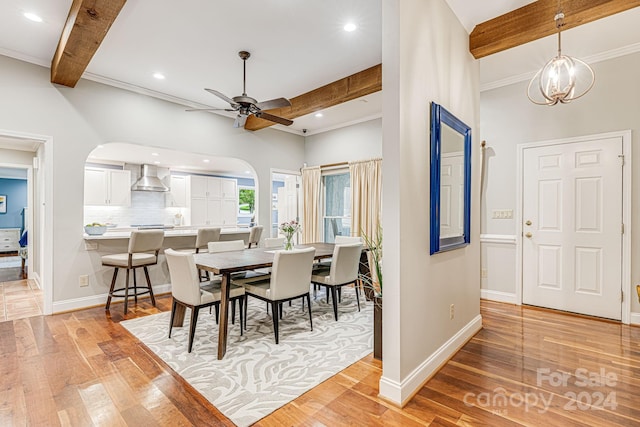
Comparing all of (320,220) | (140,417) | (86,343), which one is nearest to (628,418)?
(140,417)

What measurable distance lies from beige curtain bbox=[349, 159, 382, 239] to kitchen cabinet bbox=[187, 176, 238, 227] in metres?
4.89

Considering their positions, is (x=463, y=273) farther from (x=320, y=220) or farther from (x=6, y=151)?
(x=6, y=151)

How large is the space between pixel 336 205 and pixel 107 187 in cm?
542

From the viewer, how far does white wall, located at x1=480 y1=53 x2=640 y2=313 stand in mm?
3242

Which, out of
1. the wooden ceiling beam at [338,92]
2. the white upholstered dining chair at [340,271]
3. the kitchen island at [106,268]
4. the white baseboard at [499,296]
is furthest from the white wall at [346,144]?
the kitchen island at [106,268]

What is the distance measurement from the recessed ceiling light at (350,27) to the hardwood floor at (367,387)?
114 inches

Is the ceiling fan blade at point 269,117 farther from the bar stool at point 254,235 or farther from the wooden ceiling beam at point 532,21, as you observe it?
the wooden ceiling beam at point 532,21

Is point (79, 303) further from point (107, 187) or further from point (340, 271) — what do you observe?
point (107, 187)

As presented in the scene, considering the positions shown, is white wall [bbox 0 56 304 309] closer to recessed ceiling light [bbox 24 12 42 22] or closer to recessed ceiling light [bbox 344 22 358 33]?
recessed ceiling light [bbox 24 12 42 22]

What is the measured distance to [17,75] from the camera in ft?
11.0

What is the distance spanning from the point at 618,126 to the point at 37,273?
28.1 ft

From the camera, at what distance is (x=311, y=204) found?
20.3ft

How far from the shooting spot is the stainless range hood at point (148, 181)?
297 inches

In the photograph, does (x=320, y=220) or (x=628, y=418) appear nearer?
(x=628, y=418)
